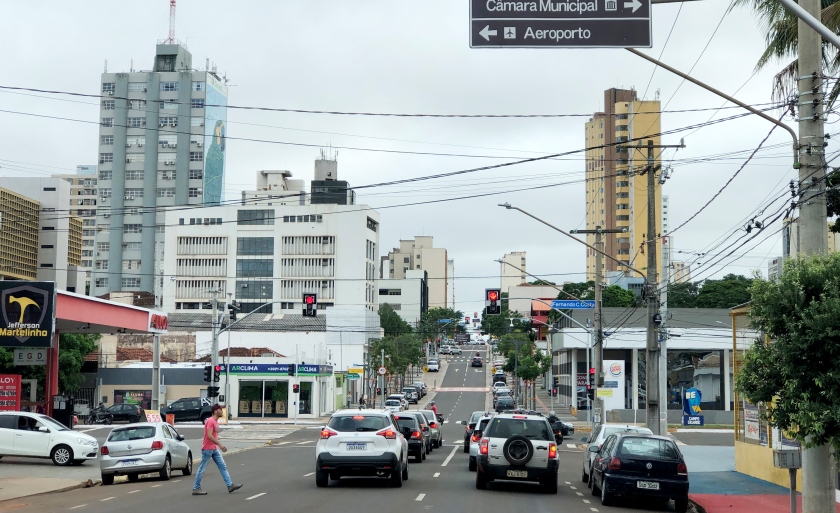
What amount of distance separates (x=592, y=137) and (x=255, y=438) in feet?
400

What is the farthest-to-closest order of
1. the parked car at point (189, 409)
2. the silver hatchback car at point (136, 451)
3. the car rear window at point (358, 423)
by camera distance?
the parked car at point (189, 409) < the silver hatchback car at point (136, 451) < the car rear window at point (358, 423)

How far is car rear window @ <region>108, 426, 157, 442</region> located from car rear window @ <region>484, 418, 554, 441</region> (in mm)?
8719

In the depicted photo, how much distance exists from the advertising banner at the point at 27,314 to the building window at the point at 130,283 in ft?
399

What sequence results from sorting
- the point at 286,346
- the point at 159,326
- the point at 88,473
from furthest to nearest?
1. the point at 286,346
2. the point at 159,326
3. the point at 88,473

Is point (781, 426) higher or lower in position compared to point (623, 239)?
lower

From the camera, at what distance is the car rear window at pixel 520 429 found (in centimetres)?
2238

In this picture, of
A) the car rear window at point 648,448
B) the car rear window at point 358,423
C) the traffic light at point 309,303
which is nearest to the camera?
the car rear window at point 648,448

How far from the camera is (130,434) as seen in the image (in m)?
24.9

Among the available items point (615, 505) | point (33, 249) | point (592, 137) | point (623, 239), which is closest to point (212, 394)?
point (33, 249)

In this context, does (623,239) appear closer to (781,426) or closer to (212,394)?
(212,394)

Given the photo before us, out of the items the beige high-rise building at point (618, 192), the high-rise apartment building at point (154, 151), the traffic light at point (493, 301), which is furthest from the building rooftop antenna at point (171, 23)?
the traffic light at point (493, 301)

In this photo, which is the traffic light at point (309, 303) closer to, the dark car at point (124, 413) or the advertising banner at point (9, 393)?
the advertising banner at point (9, 393)

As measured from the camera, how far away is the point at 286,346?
97.2 m

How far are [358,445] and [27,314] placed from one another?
15644 millimetres
